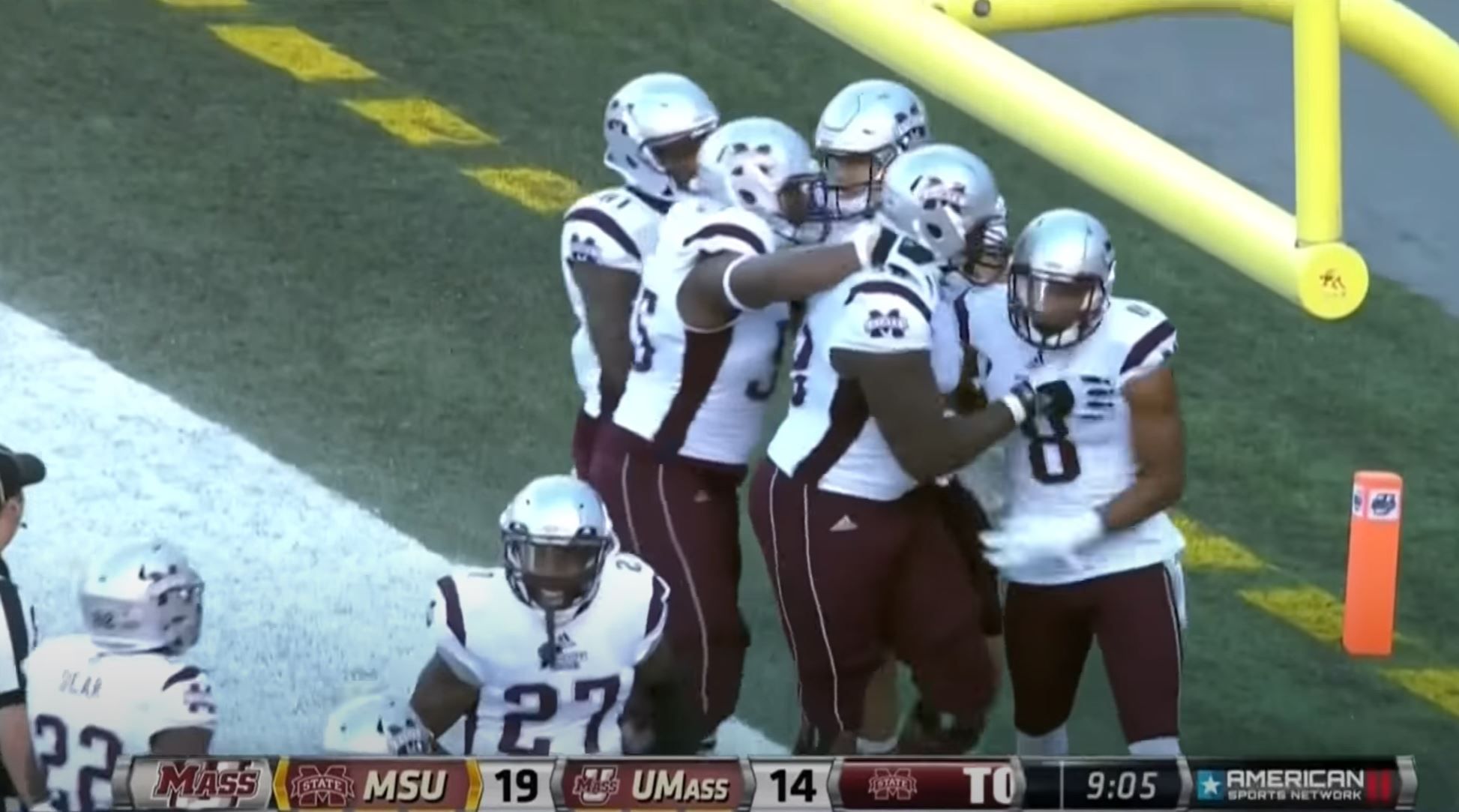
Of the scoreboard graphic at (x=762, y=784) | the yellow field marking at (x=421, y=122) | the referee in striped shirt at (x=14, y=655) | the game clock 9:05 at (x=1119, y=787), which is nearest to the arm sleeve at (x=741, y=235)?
the yellow field marking at (x=421, y=122)

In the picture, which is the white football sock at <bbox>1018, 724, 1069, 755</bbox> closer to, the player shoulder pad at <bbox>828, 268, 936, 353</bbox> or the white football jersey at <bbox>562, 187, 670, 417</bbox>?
the player shoulder pad at <bbox>828, 268, 936, 353</bbox>

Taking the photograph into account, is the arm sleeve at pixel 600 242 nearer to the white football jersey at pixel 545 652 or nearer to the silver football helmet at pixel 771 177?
the silver football helmet at pixel 771 177

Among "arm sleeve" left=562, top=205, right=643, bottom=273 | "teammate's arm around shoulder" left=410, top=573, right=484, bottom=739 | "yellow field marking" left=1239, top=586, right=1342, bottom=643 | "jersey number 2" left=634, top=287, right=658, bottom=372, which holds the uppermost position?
"arm sleeve" left=562, top=205, right=643, bottom=273

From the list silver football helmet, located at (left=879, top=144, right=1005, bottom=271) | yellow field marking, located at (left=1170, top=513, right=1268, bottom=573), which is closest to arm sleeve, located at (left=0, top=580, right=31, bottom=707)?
silver football helmet, located at (left=879, top=144, right=1005, bottom=271)

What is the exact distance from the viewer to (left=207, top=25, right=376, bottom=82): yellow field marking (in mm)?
2455

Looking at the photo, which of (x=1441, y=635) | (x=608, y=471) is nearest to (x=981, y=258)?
(x=608, y=471)

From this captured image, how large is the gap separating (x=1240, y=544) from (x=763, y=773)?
2.03 ft

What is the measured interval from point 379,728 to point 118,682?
29 centimetres

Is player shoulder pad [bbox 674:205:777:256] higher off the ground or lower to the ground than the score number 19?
higher

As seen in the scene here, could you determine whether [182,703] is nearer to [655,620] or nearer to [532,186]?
[655,620]

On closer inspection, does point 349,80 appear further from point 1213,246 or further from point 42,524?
point 1213,246

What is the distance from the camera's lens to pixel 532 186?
2436 millimetres

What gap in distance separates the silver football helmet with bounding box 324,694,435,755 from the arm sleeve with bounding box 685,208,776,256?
0.62m

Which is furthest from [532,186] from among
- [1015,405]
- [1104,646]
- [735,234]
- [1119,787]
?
[1119,787]
